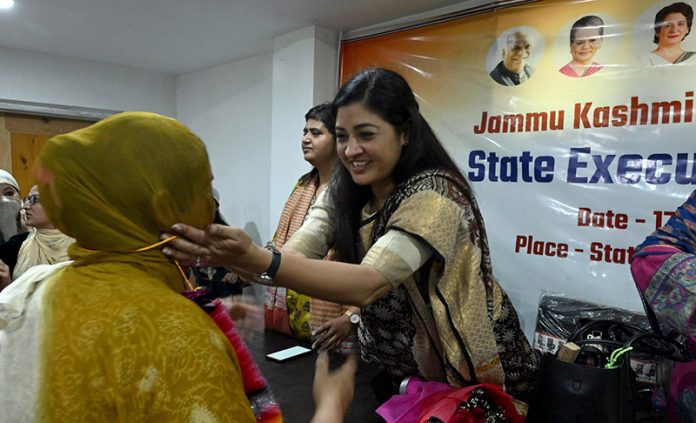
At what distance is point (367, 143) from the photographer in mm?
1077

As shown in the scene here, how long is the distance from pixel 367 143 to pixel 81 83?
3801 millimetres

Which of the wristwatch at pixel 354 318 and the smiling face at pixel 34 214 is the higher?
the smiling face at pixel 34 214

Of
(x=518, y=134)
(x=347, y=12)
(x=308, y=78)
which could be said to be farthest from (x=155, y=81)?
(x=518, y=134)

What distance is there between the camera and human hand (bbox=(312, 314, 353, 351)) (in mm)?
1399

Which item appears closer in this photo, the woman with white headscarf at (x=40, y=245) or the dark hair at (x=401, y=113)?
the dark hair at (x=401, y=113)

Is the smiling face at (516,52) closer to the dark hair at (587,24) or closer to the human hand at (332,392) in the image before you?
the dark hair at (587,24)

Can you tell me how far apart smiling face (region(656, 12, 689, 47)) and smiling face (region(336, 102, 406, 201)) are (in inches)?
53.2

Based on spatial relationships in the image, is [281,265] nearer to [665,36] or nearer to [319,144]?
[319,144]

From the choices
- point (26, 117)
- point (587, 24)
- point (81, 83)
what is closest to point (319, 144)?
point (587, 24)

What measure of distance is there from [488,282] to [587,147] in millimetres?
1233

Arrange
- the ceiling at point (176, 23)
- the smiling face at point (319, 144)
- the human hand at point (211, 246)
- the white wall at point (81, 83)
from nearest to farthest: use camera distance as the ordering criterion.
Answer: the human hand at point (211, 246)
the smiling face at point (319, 144)
the ceiling at point (176, 23)
the white wall at point (81, 83)

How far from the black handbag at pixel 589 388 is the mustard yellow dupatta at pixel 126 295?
2.19ft

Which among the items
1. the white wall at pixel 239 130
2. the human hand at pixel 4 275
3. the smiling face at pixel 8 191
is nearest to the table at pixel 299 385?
the human hand at pixel 4 275

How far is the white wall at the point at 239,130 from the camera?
368 cm
